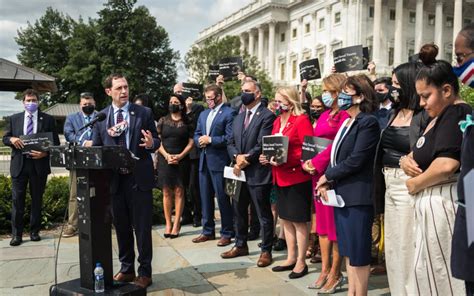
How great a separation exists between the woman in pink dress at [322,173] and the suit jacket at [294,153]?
247 mm

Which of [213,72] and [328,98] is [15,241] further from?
[213,72]

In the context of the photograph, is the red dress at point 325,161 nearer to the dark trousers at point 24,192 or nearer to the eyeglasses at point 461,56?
the eyeglasses at point 461,56

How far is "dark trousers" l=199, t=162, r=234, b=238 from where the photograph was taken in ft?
25.2

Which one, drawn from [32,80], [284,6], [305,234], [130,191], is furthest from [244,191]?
[284,6]

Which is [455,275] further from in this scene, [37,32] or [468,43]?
[37,32]

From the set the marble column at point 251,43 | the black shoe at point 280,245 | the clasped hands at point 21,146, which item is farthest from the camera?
the marble column at point 251,43

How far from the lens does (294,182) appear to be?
5.97m

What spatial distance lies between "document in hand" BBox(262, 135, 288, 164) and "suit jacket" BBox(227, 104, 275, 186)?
47 centimetres

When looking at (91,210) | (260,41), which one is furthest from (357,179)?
(260,41)

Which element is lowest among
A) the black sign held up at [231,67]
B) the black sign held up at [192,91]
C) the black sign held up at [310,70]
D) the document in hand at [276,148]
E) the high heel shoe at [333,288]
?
the high heel shoe at [333,288]

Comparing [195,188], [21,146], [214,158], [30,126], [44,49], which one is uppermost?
[44,49]

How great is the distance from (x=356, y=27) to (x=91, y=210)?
6707cm

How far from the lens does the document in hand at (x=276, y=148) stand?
5816mm

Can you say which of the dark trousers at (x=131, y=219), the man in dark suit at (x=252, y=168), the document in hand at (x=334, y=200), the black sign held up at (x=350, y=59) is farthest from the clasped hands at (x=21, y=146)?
the black sign held up at (x=350, y=59)
